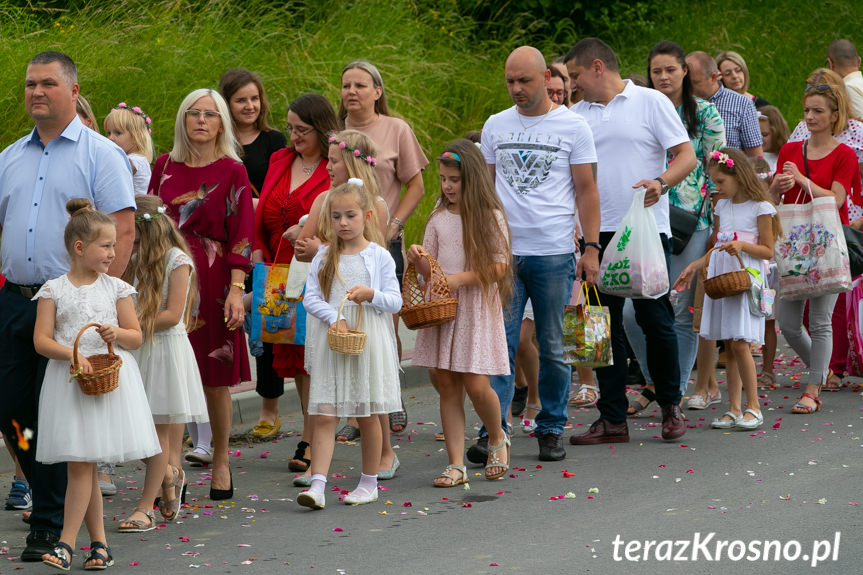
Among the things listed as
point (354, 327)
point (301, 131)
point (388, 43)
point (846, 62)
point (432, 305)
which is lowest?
point (354, 327)

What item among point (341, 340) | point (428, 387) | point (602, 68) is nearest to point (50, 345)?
point (341, 340)

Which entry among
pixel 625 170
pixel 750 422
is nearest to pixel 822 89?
pixel 625 170

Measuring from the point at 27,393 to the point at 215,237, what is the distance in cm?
154

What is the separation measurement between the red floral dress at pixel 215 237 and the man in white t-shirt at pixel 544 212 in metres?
1.58

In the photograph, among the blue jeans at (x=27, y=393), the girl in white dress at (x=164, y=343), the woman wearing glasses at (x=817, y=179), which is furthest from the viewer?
the woman wearing glasses at (x=817, y=179)

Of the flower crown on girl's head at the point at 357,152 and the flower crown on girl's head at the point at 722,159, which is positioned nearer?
the flower crown on girl's head at the point at 357,152

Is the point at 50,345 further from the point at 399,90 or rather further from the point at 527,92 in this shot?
the point at 399,90

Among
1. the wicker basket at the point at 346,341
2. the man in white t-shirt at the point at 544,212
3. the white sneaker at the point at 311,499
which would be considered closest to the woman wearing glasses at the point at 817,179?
the man in white t-shirt at the point at 544,212

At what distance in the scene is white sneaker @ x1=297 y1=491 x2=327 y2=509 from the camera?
255 inches

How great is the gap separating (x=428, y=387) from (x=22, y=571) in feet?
17.9

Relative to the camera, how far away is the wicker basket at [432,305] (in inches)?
271

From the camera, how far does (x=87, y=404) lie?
5.49m

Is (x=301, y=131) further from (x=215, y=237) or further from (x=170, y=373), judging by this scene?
(x=170, y=373)

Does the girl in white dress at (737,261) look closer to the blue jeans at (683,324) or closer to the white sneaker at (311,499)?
the blue jeans at (683,324)
